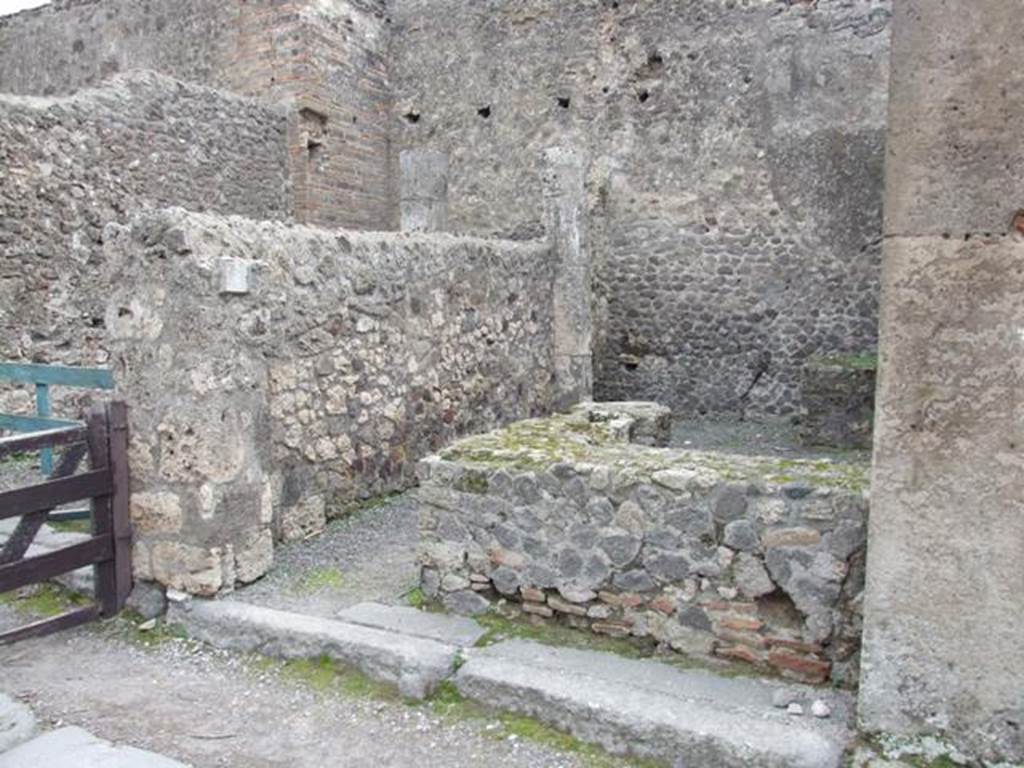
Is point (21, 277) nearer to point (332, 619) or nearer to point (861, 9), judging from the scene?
point (332, 619)

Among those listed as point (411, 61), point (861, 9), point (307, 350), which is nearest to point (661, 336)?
point (861, 9)

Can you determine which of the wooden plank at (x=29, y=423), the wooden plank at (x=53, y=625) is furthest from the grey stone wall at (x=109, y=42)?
the wooden plank at (x=53, y=625)

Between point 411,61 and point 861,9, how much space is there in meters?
6.20

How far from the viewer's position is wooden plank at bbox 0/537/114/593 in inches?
160

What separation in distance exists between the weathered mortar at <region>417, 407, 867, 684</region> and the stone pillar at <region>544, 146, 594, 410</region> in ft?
15.8

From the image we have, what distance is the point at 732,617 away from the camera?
3740 mm

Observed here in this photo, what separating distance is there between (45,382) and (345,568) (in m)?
2.87

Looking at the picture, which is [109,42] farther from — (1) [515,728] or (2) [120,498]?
(1) [515,728]

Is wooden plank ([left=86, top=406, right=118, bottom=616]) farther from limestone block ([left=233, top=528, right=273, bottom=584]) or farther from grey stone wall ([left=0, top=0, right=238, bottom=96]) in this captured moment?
grey stone wall ([left=0, top=0, right=238, bottom=96])

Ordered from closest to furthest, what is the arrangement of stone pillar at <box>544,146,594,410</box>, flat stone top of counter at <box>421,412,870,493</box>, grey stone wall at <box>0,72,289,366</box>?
1. flat stone top of counter at <box>421,412,870,493</box>
2. grey stone wall at <box>0,72,289,366</box>
3. stone pillar at <box>544,146,594,410</box>

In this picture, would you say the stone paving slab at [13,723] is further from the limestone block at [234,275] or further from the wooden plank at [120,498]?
the limestone block at [234,275]

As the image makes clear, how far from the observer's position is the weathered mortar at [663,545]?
354cm

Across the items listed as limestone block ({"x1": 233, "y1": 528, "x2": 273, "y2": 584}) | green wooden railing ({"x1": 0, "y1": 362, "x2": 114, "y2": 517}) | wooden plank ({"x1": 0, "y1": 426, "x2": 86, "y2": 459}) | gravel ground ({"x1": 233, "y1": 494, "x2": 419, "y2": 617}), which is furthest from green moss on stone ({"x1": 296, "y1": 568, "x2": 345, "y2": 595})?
green wooden railing ({"x1": 0, "y1": 362, "x2": 114, "y2": 517})

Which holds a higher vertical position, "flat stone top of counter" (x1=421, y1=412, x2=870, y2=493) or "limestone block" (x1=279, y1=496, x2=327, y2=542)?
"flat stone top of counter" (x1=421, y1=412, x2=870, y2=493)
